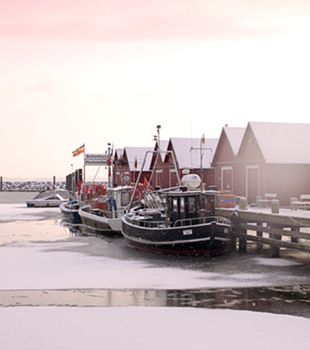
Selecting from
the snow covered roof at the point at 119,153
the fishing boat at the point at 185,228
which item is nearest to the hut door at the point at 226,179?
the fishing boat at the point at 185,228

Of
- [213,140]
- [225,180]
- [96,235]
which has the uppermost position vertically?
[213,140]

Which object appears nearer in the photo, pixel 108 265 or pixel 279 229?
pixel 108 265

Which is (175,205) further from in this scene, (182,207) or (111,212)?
(111,212)

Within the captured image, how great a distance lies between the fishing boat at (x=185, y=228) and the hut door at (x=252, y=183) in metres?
19.3

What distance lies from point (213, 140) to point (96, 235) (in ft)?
107

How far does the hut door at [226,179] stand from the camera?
4741 cm

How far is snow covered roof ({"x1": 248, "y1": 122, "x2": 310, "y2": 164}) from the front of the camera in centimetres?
4281

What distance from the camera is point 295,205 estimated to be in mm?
33844

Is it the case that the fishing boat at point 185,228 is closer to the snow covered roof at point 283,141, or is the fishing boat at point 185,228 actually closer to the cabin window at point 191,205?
the cabin window at point 191,205

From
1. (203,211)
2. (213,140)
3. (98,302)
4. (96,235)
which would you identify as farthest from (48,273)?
(213,140)

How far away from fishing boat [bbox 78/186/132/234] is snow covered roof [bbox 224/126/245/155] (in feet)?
47.6

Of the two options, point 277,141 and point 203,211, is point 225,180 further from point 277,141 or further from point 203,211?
point 203,211

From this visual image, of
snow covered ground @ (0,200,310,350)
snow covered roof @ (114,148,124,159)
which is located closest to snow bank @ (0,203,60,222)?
snow covered ground @ (0,200,310,350)

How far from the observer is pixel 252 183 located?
4394cm
